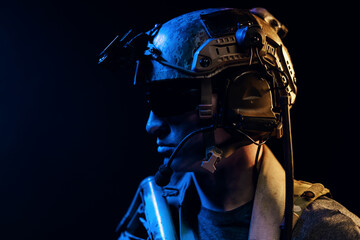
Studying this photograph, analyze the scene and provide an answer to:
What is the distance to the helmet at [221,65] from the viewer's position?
1045mm

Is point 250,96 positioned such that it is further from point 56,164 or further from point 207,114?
point 56,164

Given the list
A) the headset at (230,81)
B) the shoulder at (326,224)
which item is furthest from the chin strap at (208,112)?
the shoulder at (326,224)

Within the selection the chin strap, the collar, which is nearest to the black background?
the collar

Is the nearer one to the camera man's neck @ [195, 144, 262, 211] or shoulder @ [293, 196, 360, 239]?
shoulder @ [293, 196, 360, 239]

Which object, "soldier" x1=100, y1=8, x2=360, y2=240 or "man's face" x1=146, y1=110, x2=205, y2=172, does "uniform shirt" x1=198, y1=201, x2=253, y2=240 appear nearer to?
"soldier" x1=100, y1=8, x2=360, y2=240

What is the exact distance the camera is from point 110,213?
201 cm

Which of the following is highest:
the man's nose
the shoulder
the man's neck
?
the man's nose

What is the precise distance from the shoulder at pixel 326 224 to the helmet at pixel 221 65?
31 centimetres

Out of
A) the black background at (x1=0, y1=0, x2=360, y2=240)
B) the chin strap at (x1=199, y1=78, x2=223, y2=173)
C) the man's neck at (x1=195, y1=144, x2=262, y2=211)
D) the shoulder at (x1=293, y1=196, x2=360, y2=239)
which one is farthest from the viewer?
the black background at (x1=0, y1=0, x2=360, y2=240)

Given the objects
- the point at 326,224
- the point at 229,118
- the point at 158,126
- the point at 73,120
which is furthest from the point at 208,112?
the point at 73,120

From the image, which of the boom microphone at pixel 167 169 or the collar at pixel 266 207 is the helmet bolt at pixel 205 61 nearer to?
the boom microphone at pixel 167 169

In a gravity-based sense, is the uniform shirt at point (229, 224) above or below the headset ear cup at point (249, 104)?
below

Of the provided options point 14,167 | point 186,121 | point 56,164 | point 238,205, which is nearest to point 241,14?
point 186,121

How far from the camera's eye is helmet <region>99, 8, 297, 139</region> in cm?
104
